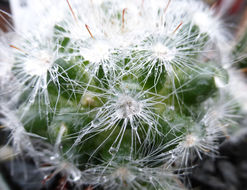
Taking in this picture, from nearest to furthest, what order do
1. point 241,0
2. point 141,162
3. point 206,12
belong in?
point 141,162, point 206,12, point 241,0

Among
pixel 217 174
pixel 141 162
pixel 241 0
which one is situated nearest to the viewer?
pixel 141 162

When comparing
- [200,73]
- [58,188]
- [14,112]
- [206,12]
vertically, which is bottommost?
[58,188]

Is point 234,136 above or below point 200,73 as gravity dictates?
below

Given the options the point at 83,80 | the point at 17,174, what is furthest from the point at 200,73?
the point at 17,174

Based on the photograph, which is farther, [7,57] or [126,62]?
[7,57]

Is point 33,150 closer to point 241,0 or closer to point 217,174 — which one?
point 217,174

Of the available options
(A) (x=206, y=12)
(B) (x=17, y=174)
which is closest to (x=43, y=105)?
(B) (x=17, y=174)
